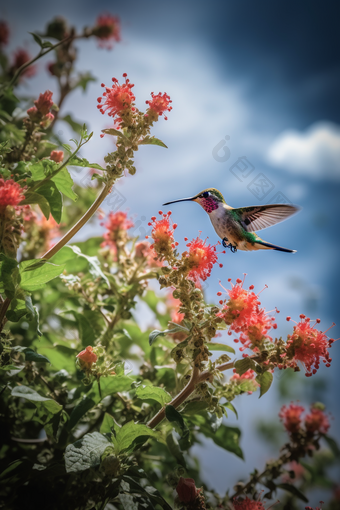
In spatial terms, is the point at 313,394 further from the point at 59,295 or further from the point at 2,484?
the point at 2,484

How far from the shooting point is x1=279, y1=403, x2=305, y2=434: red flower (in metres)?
1.02

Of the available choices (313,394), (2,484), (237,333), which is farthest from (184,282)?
(313,394)

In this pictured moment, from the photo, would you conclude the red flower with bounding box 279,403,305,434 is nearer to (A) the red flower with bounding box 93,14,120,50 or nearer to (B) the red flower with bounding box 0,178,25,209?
(B) the red flower with bounding box 0,178,25,209

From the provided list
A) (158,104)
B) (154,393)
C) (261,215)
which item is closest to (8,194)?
(158,104)

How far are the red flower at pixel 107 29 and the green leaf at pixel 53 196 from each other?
0.94m

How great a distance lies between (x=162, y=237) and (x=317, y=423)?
2.26 ft

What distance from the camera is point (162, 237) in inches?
27.9

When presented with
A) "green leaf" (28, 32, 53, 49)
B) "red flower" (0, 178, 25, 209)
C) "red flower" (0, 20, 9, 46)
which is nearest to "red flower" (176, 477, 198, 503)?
"red flower" (0, 178, 25, 209)

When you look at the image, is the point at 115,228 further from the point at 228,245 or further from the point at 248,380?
the point at 248,380

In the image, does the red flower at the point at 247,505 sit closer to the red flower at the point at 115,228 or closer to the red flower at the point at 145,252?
the red flower at the point at 145,252

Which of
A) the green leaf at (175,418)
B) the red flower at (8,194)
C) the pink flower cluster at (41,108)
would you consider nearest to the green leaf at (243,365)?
the green leaf at (175,418)

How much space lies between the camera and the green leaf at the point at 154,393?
640 millimetres

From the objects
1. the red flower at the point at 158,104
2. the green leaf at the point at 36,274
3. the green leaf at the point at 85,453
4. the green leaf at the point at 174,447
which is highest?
the red flower at the point at 158,104

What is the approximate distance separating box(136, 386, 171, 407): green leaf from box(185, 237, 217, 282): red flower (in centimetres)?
21
